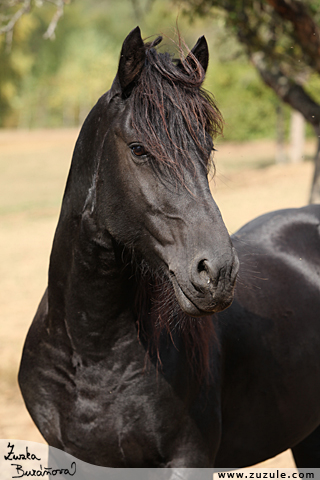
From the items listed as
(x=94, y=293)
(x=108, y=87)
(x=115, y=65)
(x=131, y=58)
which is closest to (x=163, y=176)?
(x=131, y=58)

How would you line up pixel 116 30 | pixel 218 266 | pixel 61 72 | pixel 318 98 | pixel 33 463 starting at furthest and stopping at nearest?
pixel 116 30 → pixel 61 72 → pixel 318 98 → pixel 33 463 → pixel 218 266

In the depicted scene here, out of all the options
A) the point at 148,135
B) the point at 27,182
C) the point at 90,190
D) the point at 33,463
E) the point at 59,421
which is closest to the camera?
the point at 148,135

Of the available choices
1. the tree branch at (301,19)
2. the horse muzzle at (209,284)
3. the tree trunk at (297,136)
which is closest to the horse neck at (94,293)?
the horse muzzle at (209,284)

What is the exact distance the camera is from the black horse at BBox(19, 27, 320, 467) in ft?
5.96

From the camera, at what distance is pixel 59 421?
7.32 ft

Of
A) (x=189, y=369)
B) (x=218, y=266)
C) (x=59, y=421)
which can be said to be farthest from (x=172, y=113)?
(x=59, y=421)

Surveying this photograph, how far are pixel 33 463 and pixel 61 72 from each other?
57.5 m

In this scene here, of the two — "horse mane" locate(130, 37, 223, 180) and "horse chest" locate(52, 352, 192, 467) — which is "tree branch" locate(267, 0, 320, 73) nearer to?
"horse mane" locate(130, 37, 223, 180)

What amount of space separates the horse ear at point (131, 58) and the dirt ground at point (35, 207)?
0.46 m

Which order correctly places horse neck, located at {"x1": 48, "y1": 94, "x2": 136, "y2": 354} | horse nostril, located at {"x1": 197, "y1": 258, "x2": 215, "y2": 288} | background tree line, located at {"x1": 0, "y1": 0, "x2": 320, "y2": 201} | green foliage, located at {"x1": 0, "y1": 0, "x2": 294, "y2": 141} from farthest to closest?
green foliage, located at {"x1": 0, "y1": 0, "x2": 294, "y2": 141}
background tree line, located at {"x1": 0, "y1": 0, "x2": 320, "y2": 201}
horse neck, located at {"x1": 48, "y1": 94, "x2": 136, "y2": 354}
horse nostril, located at {"x1": 197, "y1": 258, "x2": 215, "y2": 288}

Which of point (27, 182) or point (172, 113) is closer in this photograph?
point (172, 113)

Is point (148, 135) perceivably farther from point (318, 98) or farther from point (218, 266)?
Result: point (318, 98)

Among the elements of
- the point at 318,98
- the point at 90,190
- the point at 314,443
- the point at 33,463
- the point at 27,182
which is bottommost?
the point at 33,463

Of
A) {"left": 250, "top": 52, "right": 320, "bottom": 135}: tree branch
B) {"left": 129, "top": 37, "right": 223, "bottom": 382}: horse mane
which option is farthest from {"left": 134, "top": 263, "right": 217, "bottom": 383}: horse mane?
{"left": 250, "top": 52, "right": 320, "bottom": 135}: tree branch
